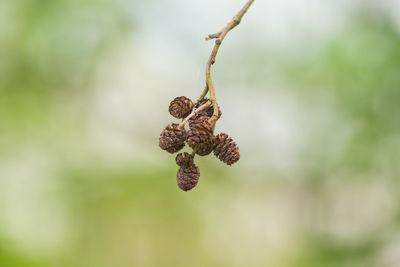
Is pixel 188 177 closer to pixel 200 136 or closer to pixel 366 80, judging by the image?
pixel 200 136

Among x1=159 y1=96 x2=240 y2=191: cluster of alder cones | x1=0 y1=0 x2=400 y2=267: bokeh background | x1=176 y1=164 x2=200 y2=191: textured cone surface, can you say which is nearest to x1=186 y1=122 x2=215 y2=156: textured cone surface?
x1=159 y1=96 x2=240 y2=191: cluster of alder cones

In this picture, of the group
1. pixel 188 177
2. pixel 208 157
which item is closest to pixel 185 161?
pixel 188 177

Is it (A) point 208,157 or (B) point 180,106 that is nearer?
(B) point 180,106

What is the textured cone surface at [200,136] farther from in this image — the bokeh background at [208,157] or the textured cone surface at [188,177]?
the bokeh background at [208,157]

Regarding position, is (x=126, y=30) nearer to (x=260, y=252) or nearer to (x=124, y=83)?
(x=124, y=83)

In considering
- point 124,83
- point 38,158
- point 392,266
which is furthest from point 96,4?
point 392,266

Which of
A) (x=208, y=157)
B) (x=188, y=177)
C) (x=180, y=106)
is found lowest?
(x=188, y=177)
